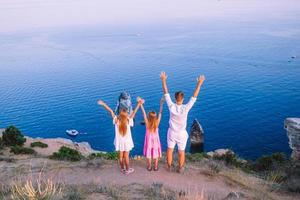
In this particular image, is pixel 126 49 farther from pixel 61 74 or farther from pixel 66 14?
pixel 66 14

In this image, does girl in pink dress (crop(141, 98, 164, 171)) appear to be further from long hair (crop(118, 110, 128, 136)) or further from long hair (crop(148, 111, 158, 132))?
long hair (crop(118, 110, 128, 136))

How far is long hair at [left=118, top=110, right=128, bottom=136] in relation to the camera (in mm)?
11177

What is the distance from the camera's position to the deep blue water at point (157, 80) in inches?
2060

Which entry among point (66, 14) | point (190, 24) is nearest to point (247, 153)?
point (190, 24)

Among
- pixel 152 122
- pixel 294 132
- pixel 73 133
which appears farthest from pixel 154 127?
pixel 73 133

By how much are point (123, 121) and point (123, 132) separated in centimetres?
40

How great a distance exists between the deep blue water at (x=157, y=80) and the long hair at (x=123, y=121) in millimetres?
34318

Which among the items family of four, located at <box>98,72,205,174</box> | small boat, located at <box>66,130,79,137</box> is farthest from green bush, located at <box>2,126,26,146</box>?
family of four, located at <box>98,72,205,174</box>

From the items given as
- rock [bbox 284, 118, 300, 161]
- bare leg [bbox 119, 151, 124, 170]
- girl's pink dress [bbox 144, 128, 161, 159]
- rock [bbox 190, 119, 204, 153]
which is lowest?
rock [bbox 190, 119, 204, 153]

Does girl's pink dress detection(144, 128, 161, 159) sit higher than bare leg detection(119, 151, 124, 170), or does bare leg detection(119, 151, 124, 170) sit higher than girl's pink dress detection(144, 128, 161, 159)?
girl's pink dress detection(144, 128, 161, 159)

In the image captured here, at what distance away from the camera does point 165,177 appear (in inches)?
456

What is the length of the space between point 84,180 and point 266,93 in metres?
54.3

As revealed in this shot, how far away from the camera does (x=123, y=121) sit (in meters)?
11.2

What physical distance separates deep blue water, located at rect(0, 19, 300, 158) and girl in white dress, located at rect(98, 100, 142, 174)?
33.7 metres
